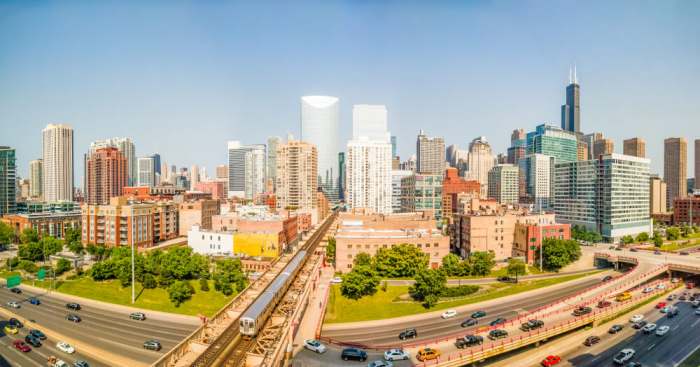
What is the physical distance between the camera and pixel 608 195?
9725 cm

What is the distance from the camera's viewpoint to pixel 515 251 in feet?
254

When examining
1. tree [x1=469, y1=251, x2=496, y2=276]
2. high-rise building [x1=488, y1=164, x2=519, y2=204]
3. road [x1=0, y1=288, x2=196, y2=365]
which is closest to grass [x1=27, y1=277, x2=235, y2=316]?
road [x1=0, y1=288, x2=196, y2=365]

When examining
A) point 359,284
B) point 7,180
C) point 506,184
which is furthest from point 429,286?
point 506,184

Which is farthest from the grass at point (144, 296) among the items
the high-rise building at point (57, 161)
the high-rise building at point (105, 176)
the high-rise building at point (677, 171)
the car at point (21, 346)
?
the high-rise building at point (677, 171)

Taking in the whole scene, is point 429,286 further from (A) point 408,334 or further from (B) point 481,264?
(B) point 481,264

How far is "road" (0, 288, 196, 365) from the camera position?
39750 mm

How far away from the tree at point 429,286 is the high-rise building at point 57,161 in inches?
7775

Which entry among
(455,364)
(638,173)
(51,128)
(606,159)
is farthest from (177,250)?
(51,128)

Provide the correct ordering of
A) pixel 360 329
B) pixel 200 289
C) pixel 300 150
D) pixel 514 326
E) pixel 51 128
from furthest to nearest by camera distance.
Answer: pixel 51 128 → pixel 300 150 → pixel 200 289 → pixel 360 329 → pixel 514 326

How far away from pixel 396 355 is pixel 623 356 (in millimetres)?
21311

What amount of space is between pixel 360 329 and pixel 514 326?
1530 cm

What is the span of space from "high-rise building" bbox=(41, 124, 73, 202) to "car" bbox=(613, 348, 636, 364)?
219 metres

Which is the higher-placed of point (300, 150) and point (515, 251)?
point (300, 150)

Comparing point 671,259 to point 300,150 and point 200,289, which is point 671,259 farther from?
point 300,150
